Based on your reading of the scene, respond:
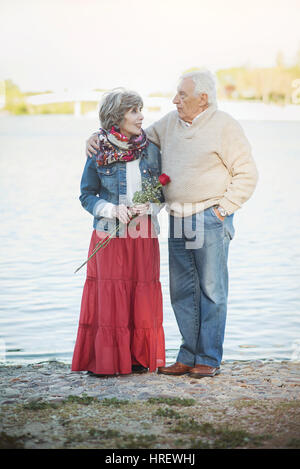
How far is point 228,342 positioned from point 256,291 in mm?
1552

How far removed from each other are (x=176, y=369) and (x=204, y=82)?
4.85ft

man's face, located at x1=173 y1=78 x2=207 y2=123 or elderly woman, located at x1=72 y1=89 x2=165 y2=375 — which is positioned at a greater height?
man's face, located at x1=173 y1=78 x2=207 y2=123

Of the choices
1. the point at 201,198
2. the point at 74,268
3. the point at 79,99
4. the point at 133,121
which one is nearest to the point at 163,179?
the point at 201,198

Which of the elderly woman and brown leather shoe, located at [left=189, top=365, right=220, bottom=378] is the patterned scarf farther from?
brown leather shoe, located at [left=189, top=365, right=220, bottom=378]

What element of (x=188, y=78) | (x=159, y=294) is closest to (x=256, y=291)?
(x=159, y=294)

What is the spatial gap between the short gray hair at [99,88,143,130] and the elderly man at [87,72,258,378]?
16 centimetres

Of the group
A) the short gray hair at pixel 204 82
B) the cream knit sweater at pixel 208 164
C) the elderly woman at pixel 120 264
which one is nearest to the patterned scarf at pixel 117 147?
the elderly woman at pixel 120 264

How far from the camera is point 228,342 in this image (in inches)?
209

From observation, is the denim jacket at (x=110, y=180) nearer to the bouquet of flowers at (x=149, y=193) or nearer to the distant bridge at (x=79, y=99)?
the bouquet of flowers at (x=149, y=193)

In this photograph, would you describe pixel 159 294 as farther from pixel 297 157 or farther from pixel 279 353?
pixel 297 157

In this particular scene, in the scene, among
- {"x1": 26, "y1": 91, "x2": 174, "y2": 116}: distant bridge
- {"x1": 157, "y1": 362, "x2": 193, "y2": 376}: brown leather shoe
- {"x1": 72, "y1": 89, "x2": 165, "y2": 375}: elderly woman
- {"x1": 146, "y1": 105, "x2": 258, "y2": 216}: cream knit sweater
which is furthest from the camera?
{"x1": 26, "y1": 91, "x2": 174, "y2": 116}: distant bridge

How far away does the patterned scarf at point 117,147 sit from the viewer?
3947mm

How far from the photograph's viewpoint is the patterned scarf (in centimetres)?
395

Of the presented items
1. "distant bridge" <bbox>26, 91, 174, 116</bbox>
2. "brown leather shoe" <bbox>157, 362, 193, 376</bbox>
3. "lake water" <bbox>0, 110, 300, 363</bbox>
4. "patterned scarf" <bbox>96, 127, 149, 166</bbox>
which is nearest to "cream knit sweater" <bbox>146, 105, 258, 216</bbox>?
"patterned scarf" <bbox>96, 127, 149, 166</bbox>
